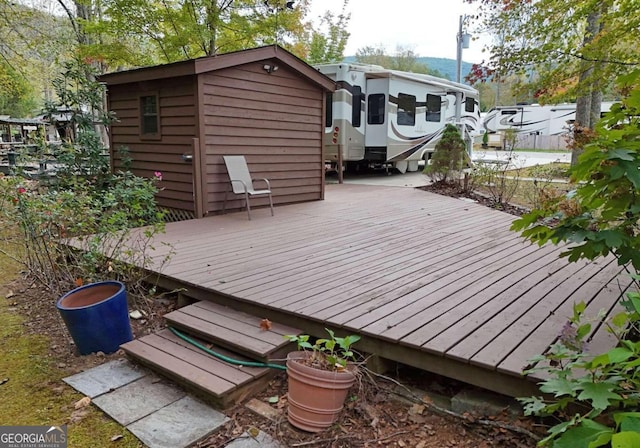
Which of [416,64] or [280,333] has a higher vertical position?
[416,64]

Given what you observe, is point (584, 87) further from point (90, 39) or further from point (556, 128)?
point (556, 128)

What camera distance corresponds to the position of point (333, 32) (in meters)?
18.6

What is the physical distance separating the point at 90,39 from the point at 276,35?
6452mm

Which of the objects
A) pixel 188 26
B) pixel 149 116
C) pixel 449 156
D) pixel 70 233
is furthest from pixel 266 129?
pixel 188 26

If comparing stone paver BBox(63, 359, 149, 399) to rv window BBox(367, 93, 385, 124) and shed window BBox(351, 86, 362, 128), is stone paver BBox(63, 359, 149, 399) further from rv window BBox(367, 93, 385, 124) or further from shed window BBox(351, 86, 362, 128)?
rv window BBox(367, 93, 385, 124)

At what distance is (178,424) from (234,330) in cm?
64

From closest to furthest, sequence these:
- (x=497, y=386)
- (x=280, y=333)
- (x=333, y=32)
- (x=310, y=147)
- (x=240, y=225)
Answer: (x=497, y=386), (x=280, y=333), (x=240, y=225), (x=310, y=147), (x=333, y=32)

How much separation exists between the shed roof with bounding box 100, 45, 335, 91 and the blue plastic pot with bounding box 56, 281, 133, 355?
341 cm

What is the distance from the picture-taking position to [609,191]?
1.78m

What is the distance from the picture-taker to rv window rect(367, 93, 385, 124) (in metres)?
10.7

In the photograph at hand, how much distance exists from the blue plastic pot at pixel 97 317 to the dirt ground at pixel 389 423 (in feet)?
0.49

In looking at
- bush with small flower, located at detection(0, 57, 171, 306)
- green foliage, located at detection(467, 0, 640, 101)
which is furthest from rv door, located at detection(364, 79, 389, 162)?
bush with small flower, located at detection(0, 57, 171, 306)

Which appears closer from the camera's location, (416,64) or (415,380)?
(415,380)

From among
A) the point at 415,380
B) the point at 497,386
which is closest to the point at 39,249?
the point at 415,380
